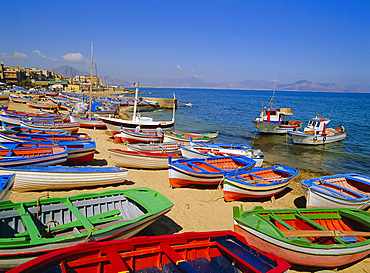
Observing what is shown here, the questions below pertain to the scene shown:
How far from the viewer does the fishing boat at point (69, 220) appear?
186 inches

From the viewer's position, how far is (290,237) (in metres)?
6.57

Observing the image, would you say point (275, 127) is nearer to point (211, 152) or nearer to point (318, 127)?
point (318, 127)

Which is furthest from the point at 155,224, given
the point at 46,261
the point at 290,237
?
the point at 46,261

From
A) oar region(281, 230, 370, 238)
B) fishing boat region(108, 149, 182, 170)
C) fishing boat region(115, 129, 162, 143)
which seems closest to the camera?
oar region(281, 230, 370, 238)

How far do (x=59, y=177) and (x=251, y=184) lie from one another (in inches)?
331

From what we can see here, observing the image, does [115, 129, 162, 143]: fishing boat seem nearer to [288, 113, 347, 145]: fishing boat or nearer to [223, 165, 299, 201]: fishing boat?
[223, 165, 299, 201]: fishing boat

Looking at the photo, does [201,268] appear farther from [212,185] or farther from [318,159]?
[318,159]

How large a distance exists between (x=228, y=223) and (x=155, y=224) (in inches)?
115

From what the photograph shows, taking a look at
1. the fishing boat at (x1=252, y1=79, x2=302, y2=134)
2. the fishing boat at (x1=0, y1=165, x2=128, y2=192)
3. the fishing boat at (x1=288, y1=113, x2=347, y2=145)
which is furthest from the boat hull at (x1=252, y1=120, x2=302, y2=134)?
the fishing boat at (x1=0, y1=165, x2=128, y2=192)

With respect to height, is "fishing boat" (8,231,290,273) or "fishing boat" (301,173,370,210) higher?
"fishing boat" (8,231,290,273)

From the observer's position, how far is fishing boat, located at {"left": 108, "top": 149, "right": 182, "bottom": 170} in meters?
13.7

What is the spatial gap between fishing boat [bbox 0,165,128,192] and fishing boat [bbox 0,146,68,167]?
2.39 feet

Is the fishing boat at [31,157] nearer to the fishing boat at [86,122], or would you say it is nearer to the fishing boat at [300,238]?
the fishing boat at [300,238]

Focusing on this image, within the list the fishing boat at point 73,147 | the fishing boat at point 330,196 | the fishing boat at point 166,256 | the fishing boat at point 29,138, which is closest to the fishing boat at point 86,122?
the fishing boat at point 29,138
